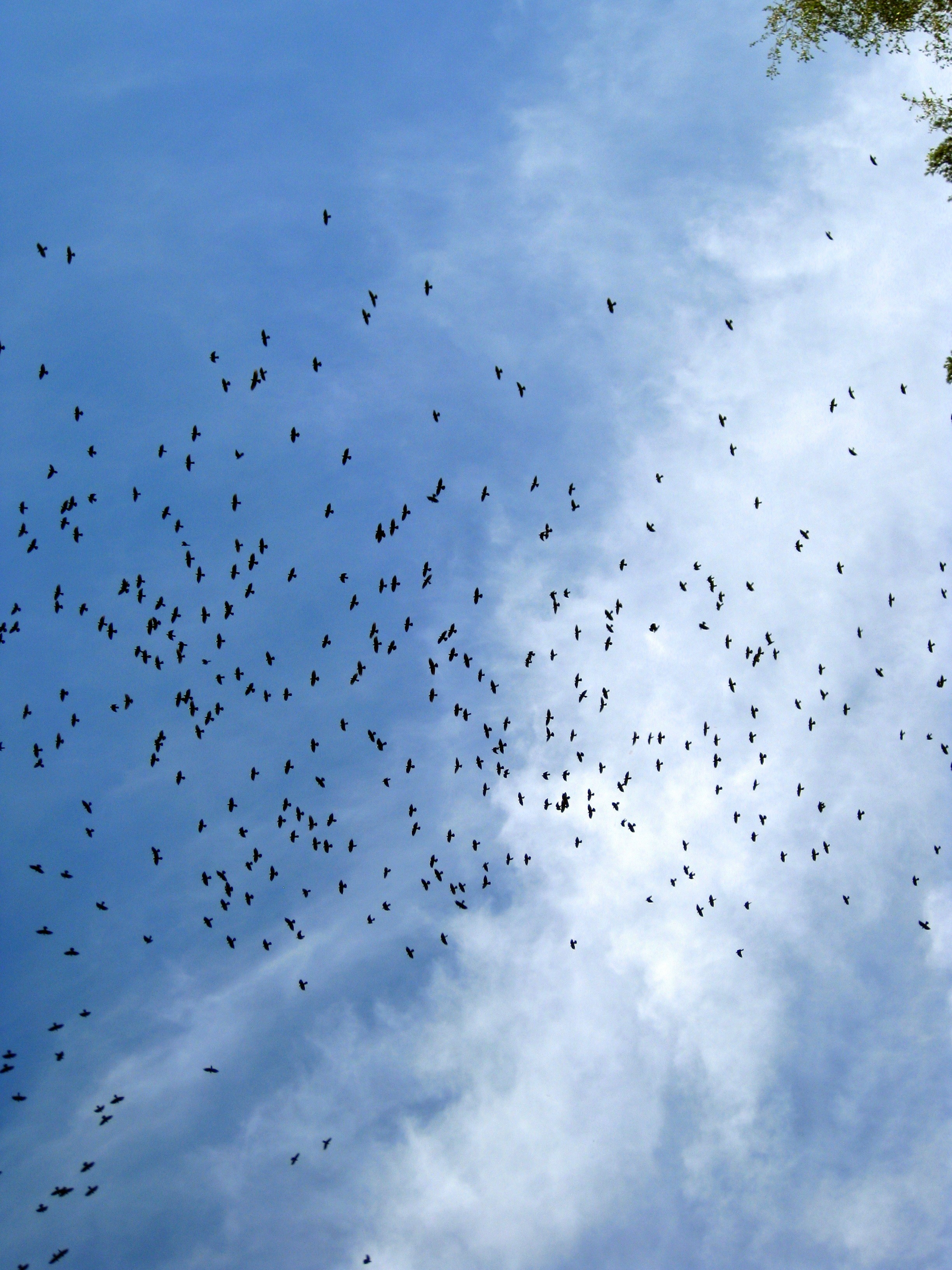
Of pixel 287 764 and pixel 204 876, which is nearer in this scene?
pixel 204 876

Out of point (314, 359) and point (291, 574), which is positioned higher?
point (314, 359)

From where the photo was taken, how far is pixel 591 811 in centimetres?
5178

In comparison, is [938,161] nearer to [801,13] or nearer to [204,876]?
[801,13]

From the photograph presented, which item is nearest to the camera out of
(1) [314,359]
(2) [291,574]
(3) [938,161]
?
(3) [938,161]

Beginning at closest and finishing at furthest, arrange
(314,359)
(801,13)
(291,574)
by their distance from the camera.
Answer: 1. (801,13)
2. (314,359)
3. (291,574)

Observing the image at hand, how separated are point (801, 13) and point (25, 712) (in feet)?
166

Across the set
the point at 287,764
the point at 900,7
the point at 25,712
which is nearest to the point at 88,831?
the point at 25,712

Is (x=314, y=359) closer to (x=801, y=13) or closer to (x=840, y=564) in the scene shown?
(x=801, y=13)

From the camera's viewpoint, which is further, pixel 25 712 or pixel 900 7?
pixel 25 712

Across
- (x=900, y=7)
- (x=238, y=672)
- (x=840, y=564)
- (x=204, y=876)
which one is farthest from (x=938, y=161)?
(x=204, y=876)

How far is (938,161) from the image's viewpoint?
34219 mm

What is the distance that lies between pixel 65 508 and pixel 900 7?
44.2 meters

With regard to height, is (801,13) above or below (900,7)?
above

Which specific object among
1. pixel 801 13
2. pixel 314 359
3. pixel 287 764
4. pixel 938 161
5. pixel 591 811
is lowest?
pixel 591 811
